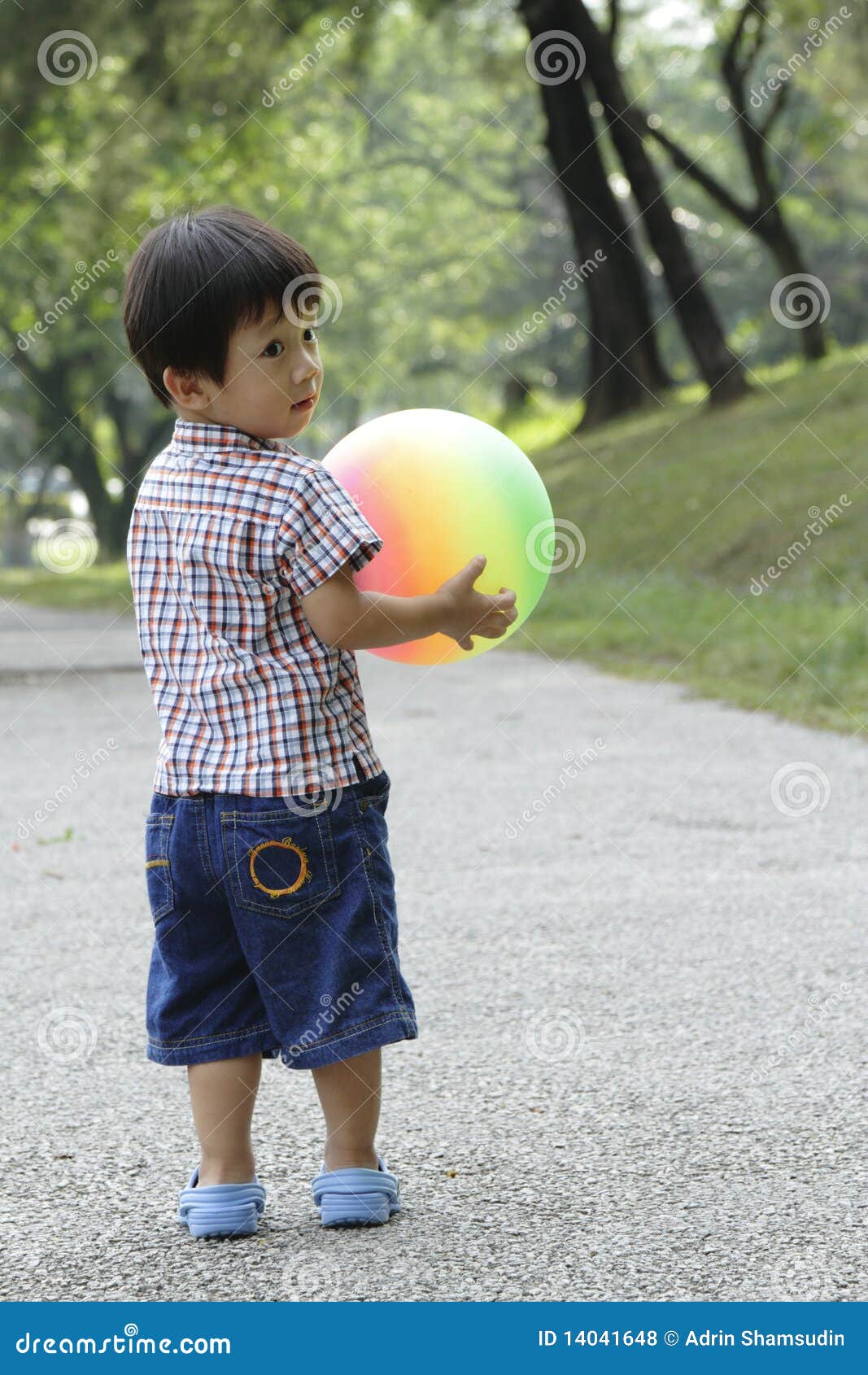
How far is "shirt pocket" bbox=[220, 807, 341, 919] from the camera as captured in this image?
91.9 inches

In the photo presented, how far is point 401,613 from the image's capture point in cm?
239

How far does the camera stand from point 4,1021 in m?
3.54

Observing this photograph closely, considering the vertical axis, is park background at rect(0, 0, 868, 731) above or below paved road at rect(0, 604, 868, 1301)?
above

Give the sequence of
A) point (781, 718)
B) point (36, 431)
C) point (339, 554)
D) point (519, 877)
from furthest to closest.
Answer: point (36, 431) → point (781, 718) → point (519, 877) → point (339, 554)

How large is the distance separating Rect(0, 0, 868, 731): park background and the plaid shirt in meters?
0.42

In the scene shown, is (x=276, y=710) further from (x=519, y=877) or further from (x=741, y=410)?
(x=741, y=410)

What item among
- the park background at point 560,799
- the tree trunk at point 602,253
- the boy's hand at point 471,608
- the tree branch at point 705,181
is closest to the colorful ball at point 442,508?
the boy's hand at point 471,608

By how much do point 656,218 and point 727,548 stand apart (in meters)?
7.83

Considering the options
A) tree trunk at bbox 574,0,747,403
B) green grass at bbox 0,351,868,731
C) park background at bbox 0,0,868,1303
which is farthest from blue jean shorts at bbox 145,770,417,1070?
tree trunk at bbox 574,0,747,403

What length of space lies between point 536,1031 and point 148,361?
1675 millimetres

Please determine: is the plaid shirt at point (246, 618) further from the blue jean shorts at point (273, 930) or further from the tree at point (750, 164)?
the tree at point (750, 164)

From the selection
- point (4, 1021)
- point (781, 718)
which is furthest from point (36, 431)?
point (4, 1021)

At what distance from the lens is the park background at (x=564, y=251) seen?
13.3 metres

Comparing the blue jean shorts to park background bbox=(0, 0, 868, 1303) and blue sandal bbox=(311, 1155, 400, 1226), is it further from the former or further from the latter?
park background bbox=(0, 0, 868, 1303)
